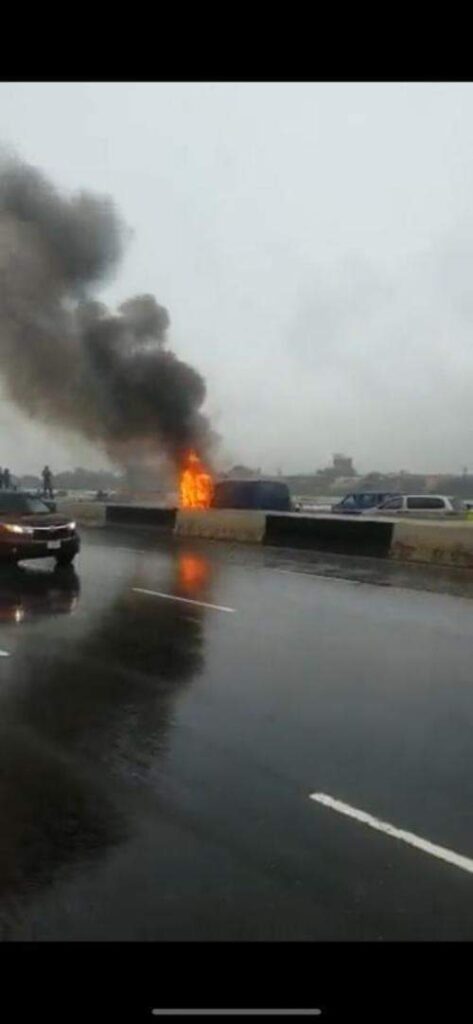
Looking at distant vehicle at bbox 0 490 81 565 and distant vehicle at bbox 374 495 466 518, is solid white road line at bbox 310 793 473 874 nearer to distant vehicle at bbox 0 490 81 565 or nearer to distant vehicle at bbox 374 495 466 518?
distant vehicle at bbox 0 490 81 565

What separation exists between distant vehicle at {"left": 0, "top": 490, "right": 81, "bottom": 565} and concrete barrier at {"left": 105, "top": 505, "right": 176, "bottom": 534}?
10811 millimetres

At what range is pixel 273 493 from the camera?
27.1m

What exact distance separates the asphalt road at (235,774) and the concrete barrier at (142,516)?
1566cm

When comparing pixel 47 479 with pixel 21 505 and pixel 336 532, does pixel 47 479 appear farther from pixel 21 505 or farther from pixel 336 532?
pixel 21 505

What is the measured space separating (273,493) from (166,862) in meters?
23.8

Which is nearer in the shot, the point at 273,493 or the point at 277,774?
the point at 277,774

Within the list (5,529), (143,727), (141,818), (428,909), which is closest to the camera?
(428,909)

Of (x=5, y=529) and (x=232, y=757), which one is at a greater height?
(x=5, y=529)

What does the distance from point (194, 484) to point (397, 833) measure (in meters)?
31.7

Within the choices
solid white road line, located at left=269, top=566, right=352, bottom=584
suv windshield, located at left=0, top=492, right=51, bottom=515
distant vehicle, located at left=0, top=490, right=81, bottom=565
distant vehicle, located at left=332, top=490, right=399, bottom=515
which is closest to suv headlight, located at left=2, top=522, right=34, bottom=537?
distant vehicle, located at left=0, top=490, right=81, bottom=565

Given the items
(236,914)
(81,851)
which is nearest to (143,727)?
(81,851)

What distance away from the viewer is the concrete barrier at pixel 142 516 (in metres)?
25.4
